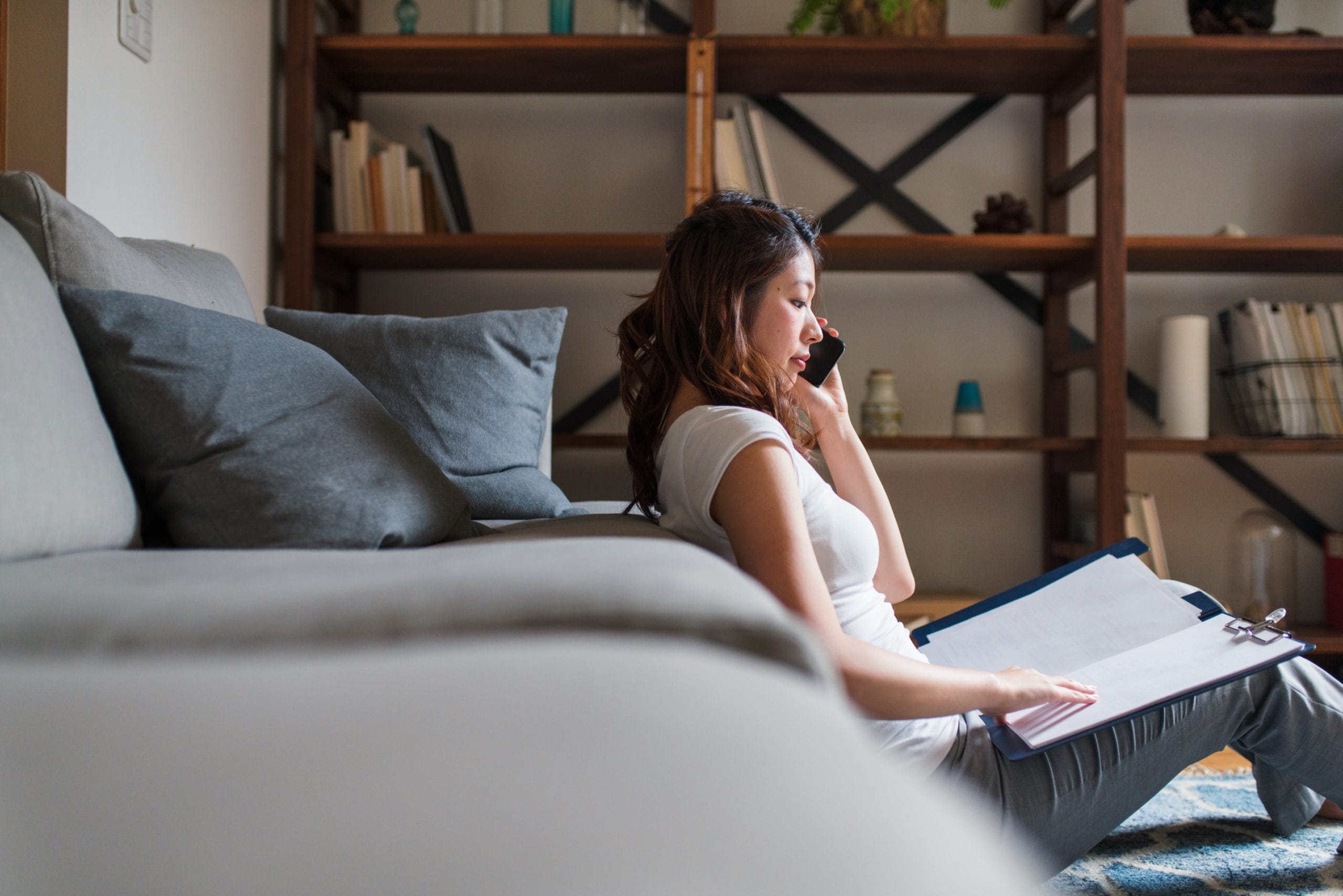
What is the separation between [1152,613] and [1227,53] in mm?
1981

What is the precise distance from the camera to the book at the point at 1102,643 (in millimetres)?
954

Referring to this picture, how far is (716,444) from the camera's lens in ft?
2.96

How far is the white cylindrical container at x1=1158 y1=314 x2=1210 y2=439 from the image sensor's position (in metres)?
2.50

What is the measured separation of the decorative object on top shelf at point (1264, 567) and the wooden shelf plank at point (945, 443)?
0.66 m

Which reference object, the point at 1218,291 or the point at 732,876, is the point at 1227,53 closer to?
the point at 1218,291

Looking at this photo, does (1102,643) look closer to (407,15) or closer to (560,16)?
(560,16)

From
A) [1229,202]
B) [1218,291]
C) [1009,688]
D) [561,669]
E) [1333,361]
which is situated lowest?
[1009,688]

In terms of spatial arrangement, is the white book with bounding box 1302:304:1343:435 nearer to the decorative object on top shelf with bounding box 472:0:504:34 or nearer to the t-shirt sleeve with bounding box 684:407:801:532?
the t-shirt sleeve with bounding box 684:407:801:532

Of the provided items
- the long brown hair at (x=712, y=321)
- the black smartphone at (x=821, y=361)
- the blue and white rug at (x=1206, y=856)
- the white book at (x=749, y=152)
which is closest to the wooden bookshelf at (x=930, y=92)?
the white book at (x=749, y=152)

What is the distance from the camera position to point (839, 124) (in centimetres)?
276

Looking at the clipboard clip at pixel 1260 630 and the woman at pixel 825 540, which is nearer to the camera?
the woman at pixel 825 540

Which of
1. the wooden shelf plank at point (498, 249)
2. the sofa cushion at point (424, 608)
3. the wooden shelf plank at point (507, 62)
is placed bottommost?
the sofa cushion at point (424, 608)

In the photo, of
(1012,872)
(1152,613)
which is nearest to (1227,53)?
(1152,613)

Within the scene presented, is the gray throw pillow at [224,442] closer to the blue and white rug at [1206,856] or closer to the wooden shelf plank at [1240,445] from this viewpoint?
the blue and white rug at [1206,856]
